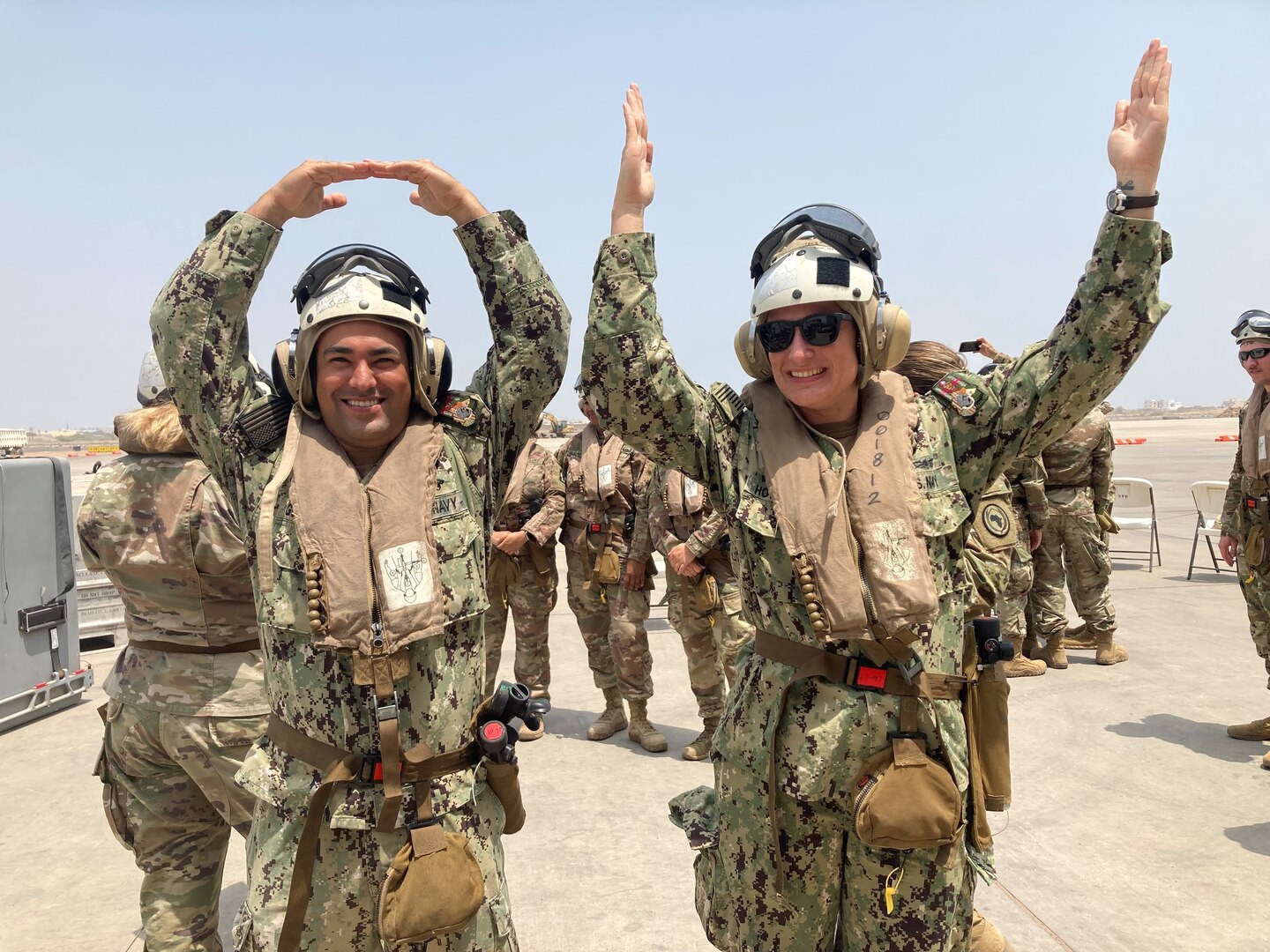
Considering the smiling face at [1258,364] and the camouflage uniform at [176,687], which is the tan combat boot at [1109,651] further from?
the camouflage uniform at [176,687]

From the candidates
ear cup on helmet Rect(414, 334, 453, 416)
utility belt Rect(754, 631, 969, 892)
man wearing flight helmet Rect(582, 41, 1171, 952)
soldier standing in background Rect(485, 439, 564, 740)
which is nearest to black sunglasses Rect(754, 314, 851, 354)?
man wearing flight helmet Rect(582, 41, 1171, 952)

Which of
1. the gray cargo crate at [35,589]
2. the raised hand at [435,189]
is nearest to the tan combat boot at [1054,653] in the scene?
the raised hand at [435,189]

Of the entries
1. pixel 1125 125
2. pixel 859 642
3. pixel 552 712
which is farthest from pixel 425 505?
pixel 552 712

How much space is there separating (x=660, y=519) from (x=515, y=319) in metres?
3.65

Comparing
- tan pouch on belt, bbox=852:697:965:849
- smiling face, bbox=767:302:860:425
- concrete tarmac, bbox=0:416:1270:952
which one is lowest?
concrete tarmac, bbox=0:416:1270:952

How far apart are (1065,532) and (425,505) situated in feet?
23.7

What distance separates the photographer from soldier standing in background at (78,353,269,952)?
119 inches

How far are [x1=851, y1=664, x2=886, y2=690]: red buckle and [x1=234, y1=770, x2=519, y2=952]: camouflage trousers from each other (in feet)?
3.46

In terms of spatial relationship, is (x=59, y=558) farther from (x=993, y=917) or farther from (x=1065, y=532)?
(x=1065, y=532)

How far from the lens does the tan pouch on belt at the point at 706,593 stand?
18.3ft

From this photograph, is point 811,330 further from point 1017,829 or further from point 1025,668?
point 1025,668

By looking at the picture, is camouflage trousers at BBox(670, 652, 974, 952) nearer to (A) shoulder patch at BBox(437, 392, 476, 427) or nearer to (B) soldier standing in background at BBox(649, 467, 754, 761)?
(A) shoulder patch at BBox(437, 392, 476, 427)

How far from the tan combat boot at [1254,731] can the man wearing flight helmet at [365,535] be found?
18.1 feet

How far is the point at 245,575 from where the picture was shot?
3180mm
